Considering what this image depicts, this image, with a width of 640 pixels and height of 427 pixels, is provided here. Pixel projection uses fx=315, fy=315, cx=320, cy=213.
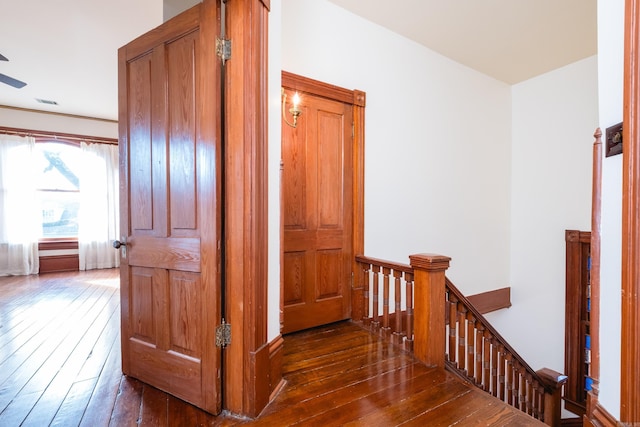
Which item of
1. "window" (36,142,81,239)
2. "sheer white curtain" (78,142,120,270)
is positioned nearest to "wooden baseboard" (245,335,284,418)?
"sheer white curtain" (78,142,120,270)

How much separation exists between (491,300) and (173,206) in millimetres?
4272

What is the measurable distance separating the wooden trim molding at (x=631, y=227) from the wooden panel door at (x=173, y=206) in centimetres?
157

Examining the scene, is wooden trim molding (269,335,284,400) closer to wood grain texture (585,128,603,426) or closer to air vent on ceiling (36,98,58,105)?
wood grain texture (585,128,603,426)

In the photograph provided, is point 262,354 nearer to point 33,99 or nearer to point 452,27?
point 452,27

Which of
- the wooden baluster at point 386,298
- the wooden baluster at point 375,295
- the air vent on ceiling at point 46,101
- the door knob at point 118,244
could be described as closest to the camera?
the door knob at point 118,244

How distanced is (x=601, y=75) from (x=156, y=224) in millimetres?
2111

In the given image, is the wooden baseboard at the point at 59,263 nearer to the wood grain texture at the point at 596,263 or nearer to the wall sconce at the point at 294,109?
the wall sconce at the point at 294,109

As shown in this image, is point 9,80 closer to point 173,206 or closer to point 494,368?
point 173,206

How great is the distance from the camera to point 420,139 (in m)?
3.65

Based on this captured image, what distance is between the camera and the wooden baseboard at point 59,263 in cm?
566

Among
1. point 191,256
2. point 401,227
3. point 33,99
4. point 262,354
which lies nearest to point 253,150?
point 191,256

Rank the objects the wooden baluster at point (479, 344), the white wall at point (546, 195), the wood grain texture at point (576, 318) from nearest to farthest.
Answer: the wooden baluster at point (479, 344)
the wood grain texture at point (576, 318)
the white wall at point (546, 195)

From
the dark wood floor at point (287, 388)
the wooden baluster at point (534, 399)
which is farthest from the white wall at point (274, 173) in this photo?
the wooden baluster at point (534, 399)

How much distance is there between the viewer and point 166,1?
94.3 inches
